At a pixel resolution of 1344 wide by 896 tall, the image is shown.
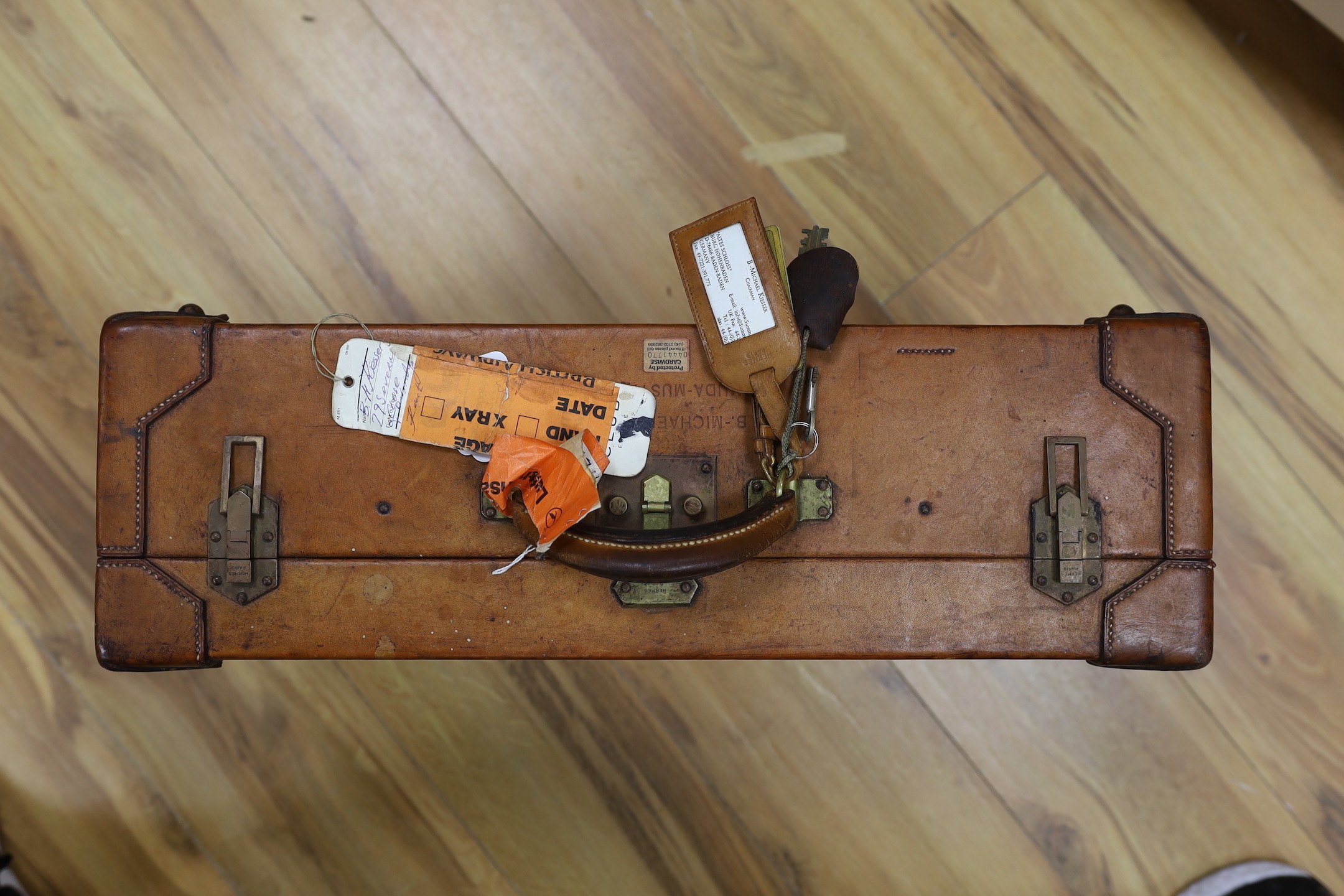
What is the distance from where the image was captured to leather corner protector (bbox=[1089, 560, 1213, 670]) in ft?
2.96

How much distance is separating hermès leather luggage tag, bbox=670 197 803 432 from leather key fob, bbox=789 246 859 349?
0.07 feet

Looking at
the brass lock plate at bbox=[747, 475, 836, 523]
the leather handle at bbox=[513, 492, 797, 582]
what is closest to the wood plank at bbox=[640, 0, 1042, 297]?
the brass lock plate at bbox=[747, 475, 836, 523]

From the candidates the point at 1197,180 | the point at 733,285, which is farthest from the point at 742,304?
the point at 1197,180

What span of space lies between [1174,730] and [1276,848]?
0.85 ft

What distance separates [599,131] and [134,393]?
81cm

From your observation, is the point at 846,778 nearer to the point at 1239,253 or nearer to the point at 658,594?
the point at 658,594

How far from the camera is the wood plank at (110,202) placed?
128 cm

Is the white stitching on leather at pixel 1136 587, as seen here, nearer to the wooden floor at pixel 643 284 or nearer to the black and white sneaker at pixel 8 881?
the wooden floor at pixel 643 284

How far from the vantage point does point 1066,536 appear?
0.89m

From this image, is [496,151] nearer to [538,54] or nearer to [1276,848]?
[538,54]

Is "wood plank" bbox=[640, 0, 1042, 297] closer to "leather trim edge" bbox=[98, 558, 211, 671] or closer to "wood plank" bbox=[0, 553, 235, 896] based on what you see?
"leather trim edge" bbox=[98, 558, 211, 671]

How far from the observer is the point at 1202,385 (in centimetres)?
89

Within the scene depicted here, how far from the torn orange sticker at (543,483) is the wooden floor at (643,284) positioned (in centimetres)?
53

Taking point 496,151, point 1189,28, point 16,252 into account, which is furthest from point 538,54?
point 1189,28
